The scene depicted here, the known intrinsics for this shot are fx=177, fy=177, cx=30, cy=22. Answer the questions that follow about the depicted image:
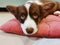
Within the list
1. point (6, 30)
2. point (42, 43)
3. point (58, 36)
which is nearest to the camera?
point (42, 43)

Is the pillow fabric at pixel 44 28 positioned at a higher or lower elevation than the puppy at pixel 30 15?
lower

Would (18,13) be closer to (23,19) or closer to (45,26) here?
(23,19)

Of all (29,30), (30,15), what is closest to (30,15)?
(30,15)

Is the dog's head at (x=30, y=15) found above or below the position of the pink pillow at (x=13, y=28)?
above

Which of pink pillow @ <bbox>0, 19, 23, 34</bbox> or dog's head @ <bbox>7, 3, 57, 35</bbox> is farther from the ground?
dog's head @ <bbox>7, 3, 57, 35</bbox>

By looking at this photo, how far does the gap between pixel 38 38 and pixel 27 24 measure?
13 centimetres

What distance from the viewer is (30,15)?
4.31 feet

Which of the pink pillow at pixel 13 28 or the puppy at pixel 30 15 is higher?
the puppy at pixel 30 15

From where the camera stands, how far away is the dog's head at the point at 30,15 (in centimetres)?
127

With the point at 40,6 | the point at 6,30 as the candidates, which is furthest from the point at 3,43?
the point at 40,6

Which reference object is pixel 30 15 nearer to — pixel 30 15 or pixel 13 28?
pixel 30 15

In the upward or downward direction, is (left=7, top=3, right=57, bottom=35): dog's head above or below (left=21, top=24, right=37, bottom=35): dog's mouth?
above

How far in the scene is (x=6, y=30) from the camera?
4.49 feet

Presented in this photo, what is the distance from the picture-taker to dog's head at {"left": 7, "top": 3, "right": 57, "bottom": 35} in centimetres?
127
